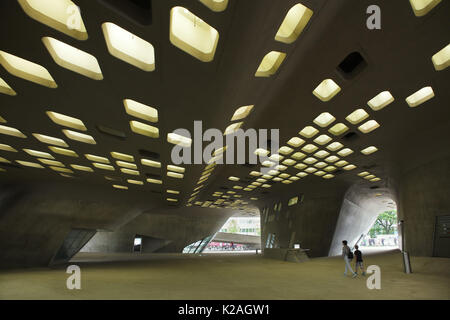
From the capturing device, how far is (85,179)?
58.7ft

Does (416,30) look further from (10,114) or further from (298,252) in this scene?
(298,252)

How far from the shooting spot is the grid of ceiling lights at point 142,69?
206 inches

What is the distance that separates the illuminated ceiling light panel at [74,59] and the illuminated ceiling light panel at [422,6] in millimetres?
8680

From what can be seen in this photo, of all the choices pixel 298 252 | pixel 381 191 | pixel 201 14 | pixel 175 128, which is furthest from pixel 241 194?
pixel 201 14

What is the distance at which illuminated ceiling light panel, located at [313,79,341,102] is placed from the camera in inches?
487

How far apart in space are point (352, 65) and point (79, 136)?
11346 millimetres

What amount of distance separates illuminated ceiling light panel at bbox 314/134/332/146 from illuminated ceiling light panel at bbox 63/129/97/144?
1304 centimetres

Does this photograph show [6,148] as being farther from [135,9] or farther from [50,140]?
[135,9]


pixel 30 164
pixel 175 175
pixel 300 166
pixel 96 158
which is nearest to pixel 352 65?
pixel 175 175

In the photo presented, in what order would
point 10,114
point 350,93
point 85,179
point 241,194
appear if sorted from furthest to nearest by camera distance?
point 241,194 < point 85,179 < point 350,93 < point 10,114

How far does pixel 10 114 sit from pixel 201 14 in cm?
725

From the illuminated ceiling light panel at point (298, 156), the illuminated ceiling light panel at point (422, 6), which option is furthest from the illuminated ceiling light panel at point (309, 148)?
the illuminated ceiling light panel at point (422, 6)

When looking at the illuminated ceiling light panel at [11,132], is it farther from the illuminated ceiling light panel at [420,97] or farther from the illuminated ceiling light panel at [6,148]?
the illuminated ceiling light panel at [420,97]

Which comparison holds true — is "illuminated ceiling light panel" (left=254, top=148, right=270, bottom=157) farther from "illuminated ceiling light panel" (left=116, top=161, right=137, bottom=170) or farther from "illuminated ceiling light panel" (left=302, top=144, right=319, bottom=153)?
"illuminated ceiling light panel" (left=116, top=161, right=137, bottom=170)
